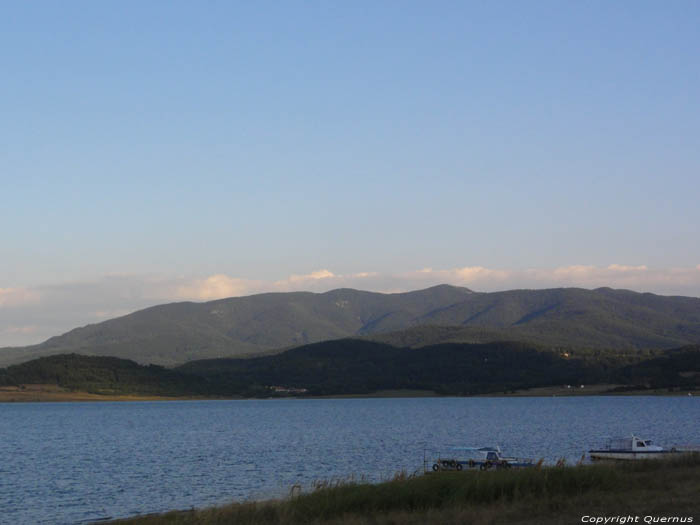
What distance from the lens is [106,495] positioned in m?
55.5

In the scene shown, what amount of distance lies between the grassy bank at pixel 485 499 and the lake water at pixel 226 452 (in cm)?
1481

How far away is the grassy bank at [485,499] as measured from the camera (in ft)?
98.9

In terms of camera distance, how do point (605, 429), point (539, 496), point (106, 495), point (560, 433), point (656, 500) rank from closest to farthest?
point (656, 500), point (539, 496), point (106, 495), point (560, 433), point (605, 429)

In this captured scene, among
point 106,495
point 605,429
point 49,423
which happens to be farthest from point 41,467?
point 49,423

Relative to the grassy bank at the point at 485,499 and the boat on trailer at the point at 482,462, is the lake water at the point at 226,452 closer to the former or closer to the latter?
the boat on trailer at the point at 482,462

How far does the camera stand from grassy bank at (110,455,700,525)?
30.1 m

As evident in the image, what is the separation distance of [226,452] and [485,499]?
54.0m

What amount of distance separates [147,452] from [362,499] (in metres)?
58.7

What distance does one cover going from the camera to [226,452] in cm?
8500

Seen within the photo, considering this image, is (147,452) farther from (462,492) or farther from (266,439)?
(462,492)

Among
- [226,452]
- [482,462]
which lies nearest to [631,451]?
[482,462]

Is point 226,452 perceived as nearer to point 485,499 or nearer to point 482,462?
point 482,462

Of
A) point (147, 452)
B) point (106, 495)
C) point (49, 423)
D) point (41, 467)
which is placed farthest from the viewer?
point (49, 423)

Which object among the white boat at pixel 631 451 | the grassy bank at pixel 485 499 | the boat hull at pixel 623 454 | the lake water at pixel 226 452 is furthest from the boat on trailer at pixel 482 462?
the grassy bank at pixel 485 499
